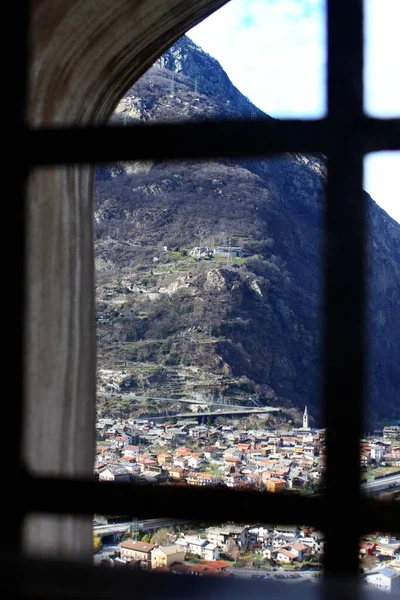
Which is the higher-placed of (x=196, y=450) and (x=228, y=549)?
(x=196, y=450)

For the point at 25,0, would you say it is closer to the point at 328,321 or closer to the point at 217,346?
the point at 328,321

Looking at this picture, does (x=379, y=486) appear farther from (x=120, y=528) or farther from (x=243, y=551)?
(x=120, y=528)

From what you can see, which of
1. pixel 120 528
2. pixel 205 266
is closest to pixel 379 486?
pixel 120 528

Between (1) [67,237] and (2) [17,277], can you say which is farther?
(1) [67,237]

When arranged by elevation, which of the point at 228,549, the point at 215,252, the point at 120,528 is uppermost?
the point at 215,252

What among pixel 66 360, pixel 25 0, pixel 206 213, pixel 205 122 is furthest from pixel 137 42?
pixel 206 213

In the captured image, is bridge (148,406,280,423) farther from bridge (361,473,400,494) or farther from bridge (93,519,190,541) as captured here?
bridge (361,473,400,494)
